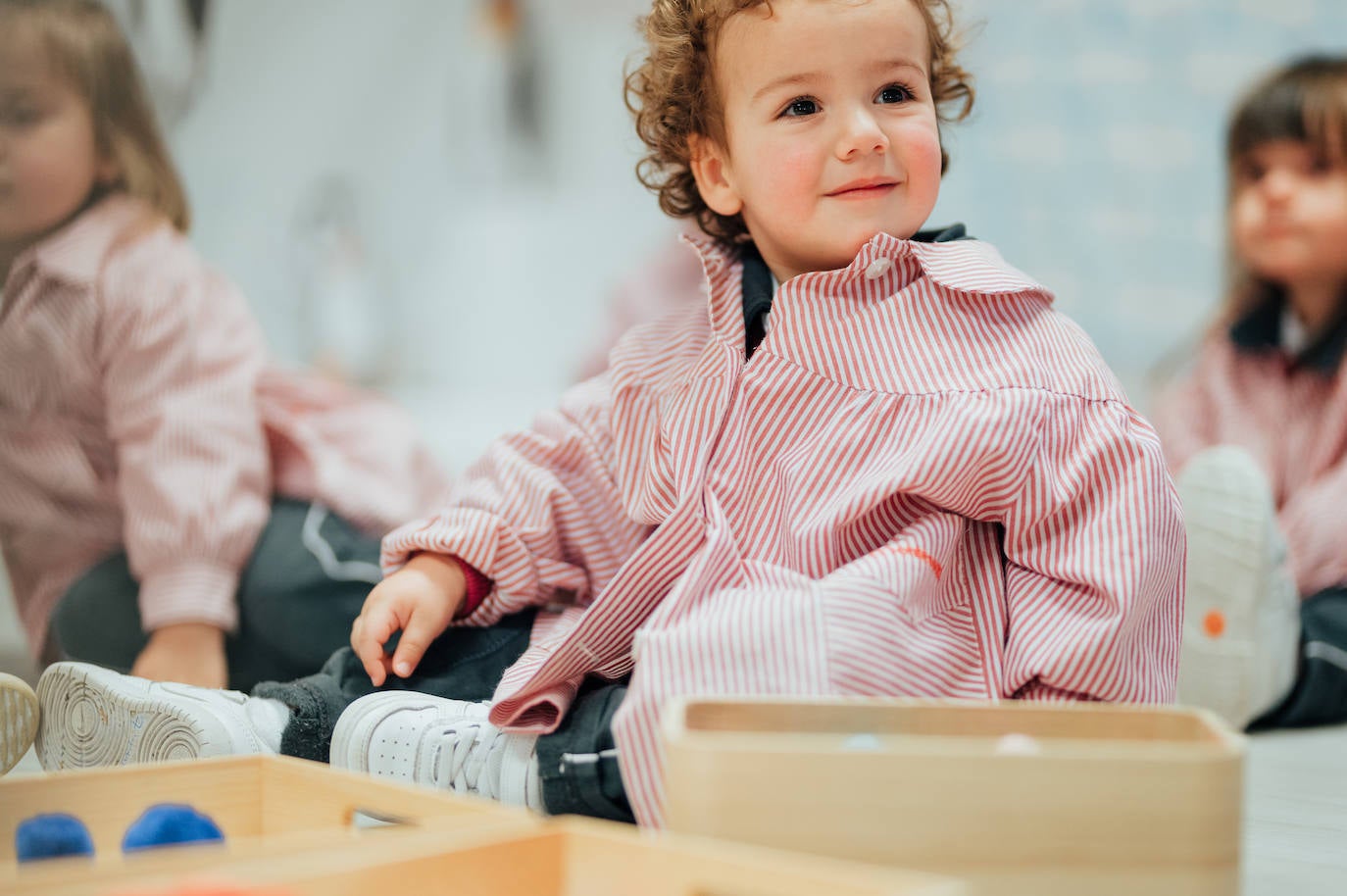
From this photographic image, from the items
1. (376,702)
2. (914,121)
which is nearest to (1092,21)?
(914,121)

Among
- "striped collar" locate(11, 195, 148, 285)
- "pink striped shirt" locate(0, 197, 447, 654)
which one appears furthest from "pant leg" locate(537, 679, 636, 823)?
"striped collar" locate(11, 195, 148, 285)

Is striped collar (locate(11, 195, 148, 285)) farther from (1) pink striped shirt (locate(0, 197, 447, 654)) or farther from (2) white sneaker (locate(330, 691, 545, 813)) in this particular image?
(2) white sneaker (locate(330, 691, 545, 813))

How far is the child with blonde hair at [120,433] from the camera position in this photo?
4.06 feet

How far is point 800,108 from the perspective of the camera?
937mm

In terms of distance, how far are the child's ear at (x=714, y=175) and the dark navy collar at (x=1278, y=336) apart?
106 cm

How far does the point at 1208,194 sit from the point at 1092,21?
1.08ft

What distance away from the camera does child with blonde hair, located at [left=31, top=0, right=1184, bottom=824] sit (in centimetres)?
76

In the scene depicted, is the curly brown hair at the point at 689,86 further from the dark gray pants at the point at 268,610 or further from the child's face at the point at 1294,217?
the child's face at the point at 1294,217

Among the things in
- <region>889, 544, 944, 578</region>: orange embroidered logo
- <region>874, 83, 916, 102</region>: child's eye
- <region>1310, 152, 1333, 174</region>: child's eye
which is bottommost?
<region>889, 544, 944, 578</region>: orange embroidered logo

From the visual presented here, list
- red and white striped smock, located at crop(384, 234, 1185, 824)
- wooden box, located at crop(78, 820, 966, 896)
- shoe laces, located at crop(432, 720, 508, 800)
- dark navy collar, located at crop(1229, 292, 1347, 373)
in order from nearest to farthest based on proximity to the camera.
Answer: wooden box, located at crop(78, 820, 966, 896)
red and white striped smock, located at crop(384, 234, 1185, 824)
shoe laces, located at crop(432, 720, 508, 800)
dark navy collar, located at crop(1229, 292, 1347, 373)

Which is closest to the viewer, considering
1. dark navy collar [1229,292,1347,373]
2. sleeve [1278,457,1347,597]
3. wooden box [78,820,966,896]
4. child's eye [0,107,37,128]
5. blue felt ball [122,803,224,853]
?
wooden box [78,820,966,896]

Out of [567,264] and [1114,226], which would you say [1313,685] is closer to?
[1114,226]

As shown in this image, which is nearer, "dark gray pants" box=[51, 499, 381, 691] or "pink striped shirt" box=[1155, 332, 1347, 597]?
"dark gray pants" box=[51, 499, 381, 691]

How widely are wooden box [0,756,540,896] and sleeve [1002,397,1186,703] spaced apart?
34 centimetres
